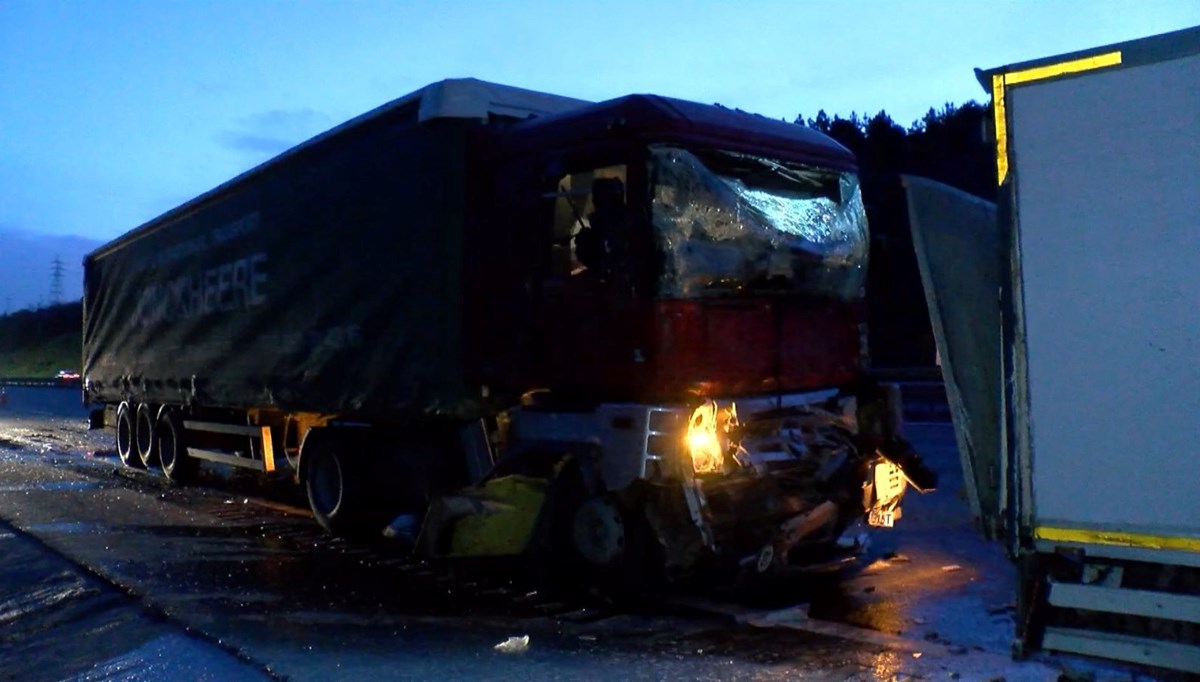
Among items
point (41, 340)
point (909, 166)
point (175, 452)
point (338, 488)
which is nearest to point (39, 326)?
point (41, 340)

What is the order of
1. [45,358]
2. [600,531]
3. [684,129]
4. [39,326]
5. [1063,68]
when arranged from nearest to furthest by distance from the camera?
[1063,68], [684,129], [600,531], [45,358], [39,326]

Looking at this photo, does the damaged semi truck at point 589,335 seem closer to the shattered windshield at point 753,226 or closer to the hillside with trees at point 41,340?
the shattered windshield at point 753,226

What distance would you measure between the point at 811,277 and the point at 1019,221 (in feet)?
10.8

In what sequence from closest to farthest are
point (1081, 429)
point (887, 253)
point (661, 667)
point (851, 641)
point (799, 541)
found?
point (1081, 429)
point (661, 667)
point (851, 641)
point (799, 541)
point (887, 253)

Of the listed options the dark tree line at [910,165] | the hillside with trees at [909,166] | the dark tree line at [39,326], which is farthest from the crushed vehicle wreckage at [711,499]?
the dark tree line at [39,326]

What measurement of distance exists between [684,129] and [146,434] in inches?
463

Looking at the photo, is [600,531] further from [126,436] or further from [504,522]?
[126,436]

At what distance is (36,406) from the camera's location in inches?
1513

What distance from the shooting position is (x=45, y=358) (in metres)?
93.9

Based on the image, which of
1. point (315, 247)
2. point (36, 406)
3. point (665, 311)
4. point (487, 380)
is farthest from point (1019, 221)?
point (36, 406)

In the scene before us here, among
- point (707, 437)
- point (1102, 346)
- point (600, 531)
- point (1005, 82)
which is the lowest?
point (600, 531)

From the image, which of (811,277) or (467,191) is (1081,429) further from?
(467,191)

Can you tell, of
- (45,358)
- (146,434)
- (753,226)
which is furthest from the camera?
(45,358)

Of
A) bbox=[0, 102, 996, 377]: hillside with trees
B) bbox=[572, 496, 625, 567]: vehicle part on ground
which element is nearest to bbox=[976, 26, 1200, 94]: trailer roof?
bbox=[572, 496, 625, 567]: vehicle part on ground
